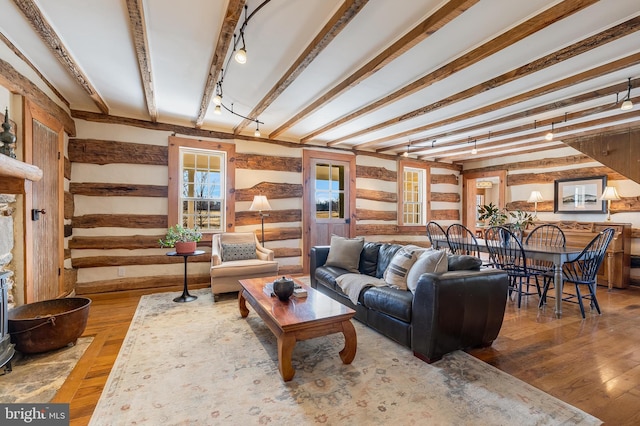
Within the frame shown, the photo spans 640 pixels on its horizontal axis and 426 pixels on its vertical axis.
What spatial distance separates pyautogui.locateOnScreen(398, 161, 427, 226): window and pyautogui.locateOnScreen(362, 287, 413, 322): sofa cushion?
419 cm

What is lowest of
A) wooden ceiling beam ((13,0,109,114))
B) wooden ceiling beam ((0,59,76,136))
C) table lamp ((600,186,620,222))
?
table lamp ((600,186,620,222))

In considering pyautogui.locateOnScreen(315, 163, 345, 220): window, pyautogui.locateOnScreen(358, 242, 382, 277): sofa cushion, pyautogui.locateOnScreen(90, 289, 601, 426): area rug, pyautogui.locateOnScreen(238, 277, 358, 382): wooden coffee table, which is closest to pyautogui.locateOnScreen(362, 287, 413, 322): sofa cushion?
pyautogui.locateOnScreen(90, 289, 601, 426): area rug

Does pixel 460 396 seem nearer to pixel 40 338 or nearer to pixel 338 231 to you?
pixel 40 338

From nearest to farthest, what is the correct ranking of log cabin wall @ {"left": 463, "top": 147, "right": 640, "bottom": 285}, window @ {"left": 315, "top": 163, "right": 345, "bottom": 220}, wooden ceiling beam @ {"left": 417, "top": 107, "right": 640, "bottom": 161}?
wooden ceiling beam @ {"left": 417, "top": 107, "right": 640, "bottom": 161}, log cabin wall @ {"left": 463, "top": 147, "right": 640, "bottom": 285}, window @ {"left": 315, "top": 163, "right": 345, "bottom": 220}

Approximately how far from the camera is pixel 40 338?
7.61 ft

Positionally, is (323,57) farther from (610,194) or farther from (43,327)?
(610,194)

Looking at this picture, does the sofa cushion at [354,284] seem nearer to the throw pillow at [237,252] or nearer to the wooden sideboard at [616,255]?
the throw pillow at [237,252]

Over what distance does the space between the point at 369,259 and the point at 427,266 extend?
4.05ft

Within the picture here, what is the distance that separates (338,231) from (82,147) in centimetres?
424

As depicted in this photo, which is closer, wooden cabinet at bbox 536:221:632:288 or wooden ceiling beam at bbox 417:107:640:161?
wooden ceiling beam at bbox 417:107:640:161

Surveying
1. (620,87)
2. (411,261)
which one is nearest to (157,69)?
(411,261)

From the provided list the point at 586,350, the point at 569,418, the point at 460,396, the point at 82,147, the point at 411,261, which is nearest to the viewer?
the point at 569,418

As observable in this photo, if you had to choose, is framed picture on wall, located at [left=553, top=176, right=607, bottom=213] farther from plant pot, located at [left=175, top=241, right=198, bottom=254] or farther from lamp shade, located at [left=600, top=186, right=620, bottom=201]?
plant pot, located at [left=175, top=241, right=198, bottom=254]

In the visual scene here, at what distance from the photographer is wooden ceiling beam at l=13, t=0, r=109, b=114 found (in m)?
1.98
